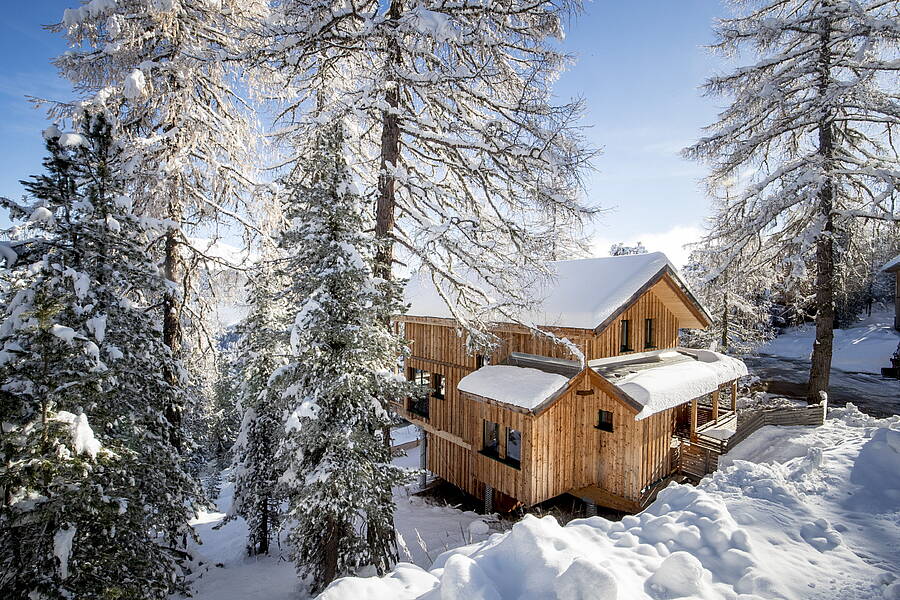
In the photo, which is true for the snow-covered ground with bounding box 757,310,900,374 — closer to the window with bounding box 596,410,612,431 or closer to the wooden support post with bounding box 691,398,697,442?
the wooden support post with bounding box 691,398,697,442

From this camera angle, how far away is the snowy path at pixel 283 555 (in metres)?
9.57

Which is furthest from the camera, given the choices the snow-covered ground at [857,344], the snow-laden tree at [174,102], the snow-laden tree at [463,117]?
the snow-covered ground at [857,344]

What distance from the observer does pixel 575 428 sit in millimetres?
11234

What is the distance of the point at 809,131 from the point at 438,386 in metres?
15.2

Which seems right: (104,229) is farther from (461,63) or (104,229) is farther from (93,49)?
(461,63)

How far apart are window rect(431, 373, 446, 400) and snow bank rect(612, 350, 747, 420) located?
6101mm

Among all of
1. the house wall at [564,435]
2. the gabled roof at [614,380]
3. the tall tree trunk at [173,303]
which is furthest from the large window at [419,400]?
the tall tree trunk at [173,303]

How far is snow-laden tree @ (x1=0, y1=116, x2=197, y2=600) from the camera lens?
498 centimetres

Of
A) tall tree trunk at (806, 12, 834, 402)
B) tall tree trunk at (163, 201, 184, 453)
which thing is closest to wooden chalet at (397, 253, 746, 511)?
tall tree trunk at (806, 12, 834, 402)

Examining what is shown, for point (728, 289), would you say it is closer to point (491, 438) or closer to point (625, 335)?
point (625, 335)

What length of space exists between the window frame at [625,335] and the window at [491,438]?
184 inches

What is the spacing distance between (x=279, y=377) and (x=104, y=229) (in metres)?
3.82

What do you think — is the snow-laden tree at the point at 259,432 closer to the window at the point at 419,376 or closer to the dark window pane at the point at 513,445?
the window at the point at 419,376

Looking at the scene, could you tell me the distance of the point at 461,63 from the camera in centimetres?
706
